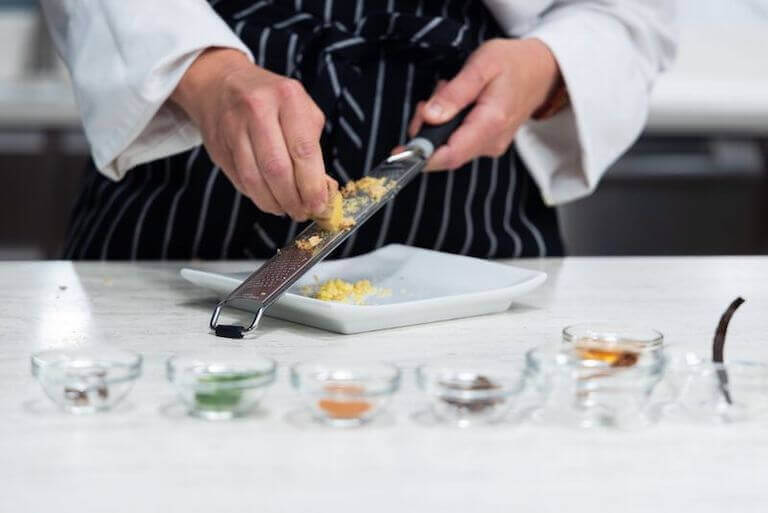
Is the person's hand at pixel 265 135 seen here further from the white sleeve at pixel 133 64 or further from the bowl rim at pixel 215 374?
the bowl rim at pixel 215 374

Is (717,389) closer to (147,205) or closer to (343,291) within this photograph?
(343,291)

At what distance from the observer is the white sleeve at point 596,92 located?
4.08 ft

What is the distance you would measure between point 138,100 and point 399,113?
29cm

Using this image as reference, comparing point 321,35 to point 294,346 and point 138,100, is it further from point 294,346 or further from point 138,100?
point 294,346

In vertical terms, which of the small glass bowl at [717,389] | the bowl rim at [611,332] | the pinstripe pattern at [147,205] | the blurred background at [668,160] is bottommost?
the blurred background at [668,160]

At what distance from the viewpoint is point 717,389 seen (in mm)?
630

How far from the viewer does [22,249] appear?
2453 millimetres

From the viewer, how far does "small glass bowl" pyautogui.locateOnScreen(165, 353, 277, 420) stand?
59 cm

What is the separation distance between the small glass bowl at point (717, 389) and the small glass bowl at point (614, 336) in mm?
55

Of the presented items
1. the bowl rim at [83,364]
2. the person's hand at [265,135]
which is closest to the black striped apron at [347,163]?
the person's hand at [265,135]

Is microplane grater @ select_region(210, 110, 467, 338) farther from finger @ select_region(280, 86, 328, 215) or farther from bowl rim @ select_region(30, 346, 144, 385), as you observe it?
bowl rim @ select_region(30, 346, 144, 385)

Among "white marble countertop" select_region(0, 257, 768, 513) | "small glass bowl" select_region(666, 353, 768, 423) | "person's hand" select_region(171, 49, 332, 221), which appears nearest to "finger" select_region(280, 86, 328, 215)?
"person's hand" select_region(171, 49, 332, 221)

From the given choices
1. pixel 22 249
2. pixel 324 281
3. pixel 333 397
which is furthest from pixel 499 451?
pixel 22 249

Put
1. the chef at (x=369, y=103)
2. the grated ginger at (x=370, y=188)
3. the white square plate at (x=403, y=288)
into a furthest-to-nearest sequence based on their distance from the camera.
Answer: the chef at (x=369, y=103) → the grated ginger at (x=370, y=188) → the white square plate at (x=403, y=288)
